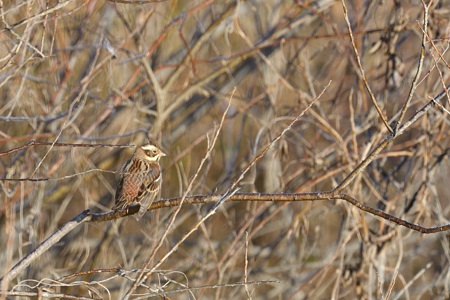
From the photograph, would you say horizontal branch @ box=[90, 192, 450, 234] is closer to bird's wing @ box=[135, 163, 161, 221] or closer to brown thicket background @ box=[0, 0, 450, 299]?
bird's wing @ box=[135, 163, 161, 221]

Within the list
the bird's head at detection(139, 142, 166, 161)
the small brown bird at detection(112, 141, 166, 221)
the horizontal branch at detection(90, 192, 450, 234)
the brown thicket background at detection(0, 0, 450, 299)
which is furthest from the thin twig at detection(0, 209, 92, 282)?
the brown thicket background at detection(0, 0, 450, 299)

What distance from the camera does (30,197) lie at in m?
7.02

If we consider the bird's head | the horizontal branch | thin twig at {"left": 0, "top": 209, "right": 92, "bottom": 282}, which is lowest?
thin twig at {"left": 0, "top": 209, "right": 92, "bottom": 282}

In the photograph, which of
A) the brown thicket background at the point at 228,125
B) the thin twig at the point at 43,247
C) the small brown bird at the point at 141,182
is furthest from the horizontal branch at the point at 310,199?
the brown thicket background at the point at 228,125

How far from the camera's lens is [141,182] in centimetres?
437

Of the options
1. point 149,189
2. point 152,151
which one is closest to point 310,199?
point 149,189

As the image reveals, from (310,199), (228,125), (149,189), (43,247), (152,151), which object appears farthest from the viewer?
(228,125)

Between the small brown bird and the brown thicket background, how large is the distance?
0.82 m

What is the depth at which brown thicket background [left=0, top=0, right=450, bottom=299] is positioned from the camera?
613cm

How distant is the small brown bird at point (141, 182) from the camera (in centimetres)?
415

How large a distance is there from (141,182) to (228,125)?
445 centimetres

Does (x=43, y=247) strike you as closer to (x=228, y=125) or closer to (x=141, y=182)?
(x=141, y=182)

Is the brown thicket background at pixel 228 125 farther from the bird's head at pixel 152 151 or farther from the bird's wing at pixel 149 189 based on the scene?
the bird's wing at pixel 149 189

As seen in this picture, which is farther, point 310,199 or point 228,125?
point 228,125
